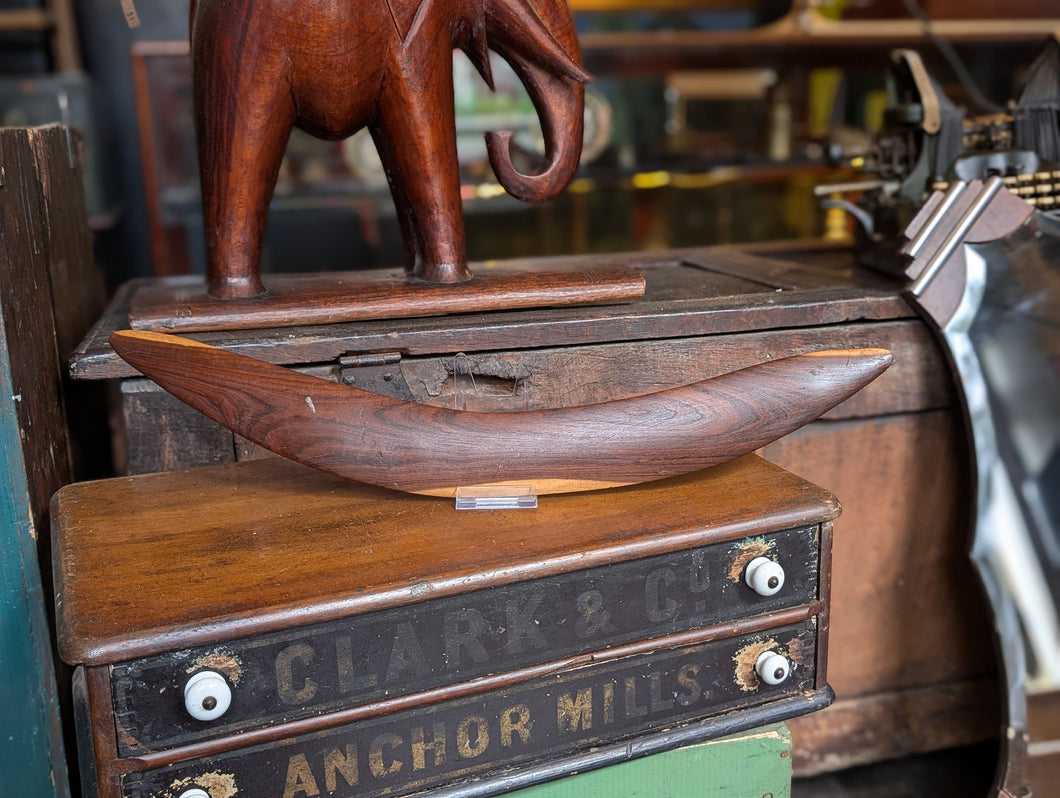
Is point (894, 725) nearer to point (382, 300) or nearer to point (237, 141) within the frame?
point (382, 300)

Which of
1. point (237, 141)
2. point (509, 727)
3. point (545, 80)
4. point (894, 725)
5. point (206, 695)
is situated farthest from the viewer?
point (894, 725)

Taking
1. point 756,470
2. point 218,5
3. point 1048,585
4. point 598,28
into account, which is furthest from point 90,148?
point 1048,585

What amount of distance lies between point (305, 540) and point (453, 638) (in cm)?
15

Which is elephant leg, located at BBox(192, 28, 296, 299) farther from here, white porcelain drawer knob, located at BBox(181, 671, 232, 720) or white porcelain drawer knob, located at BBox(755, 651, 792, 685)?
white porcelain drawer knob, located at BBox(755, 651, 792, 685)

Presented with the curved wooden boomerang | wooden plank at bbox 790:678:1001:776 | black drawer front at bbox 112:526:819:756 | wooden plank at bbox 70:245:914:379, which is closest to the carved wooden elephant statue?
wooden plank at bbox 70:245:914:379

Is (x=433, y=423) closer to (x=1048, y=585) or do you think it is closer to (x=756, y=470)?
(x=756, y=470)

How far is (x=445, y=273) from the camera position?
1124 millimetres

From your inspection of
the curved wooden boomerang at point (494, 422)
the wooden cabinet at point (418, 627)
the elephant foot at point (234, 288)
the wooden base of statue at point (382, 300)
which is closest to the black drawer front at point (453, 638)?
the wooden cabinet at point (418, 627)

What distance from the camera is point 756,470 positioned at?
971 millimetres

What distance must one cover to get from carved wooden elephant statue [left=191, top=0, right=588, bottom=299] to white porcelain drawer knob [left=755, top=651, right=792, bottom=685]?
21.2 inches

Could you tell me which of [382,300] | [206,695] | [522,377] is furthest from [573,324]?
[206,695]

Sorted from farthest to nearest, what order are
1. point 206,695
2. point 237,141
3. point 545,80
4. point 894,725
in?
point 894,725 → point 545,80 → point 237,141 → point 206,695

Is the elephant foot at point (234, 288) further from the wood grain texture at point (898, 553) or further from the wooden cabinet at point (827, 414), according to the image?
the wood grain texture at point (898, 553)

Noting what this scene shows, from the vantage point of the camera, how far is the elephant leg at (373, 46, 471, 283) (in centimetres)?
105
